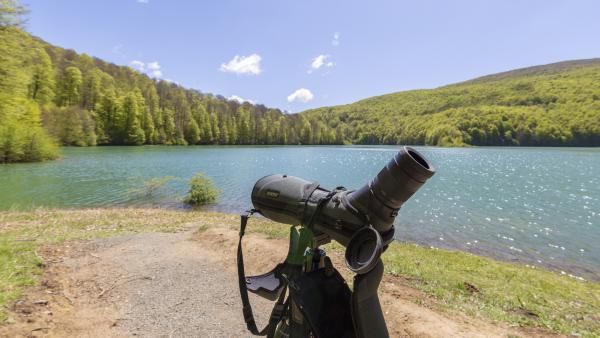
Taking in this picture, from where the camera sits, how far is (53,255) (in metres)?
6.87

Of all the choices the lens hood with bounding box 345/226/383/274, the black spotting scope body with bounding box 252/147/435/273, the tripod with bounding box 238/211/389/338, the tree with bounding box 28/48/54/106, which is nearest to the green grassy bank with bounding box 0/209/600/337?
the tripod with bounding box 238/211/389/338

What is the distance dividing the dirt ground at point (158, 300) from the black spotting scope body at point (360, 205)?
3387 millimetres

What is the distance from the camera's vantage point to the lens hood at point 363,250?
1278 millimetres

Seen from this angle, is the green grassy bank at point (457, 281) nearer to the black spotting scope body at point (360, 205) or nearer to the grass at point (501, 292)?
the grass at point (501, 292)

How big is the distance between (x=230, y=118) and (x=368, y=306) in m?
127

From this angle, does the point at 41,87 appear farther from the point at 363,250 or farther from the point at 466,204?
the point at 363,250

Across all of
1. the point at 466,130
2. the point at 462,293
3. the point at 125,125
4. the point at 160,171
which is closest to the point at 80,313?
the point at 462,293

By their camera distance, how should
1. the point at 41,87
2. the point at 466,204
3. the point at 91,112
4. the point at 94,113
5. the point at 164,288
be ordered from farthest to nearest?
the point at 91,112
the point at 94,113
the point at 41,87
the point at 466,204
the point at 164,288

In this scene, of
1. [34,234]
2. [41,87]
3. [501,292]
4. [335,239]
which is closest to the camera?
[335,239]

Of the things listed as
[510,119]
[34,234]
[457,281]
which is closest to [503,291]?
[457,281]

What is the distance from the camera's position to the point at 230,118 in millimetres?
123875

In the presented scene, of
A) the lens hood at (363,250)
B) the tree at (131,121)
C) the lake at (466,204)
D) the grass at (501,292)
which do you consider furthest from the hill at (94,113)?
the lens hood at (363,250)

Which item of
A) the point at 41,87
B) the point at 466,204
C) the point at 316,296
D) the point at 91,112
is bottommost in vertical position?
the point at 466,204

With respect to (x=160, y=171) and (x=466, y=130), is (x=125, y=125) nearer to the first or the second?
(x=160, y=171)
